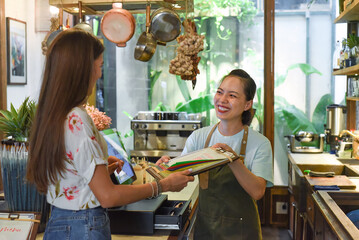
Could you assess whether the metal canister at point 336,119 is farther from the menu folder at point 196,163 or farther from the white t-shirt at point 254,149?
the menu folder at point 196,163

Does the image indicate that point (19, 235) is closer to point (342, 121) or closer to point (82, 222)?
point (82, 222)

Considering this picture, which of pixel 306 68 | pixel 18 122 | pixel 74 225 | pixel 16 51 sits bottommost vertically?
pixel 74 225

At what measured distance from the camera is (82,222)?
4.85 feet

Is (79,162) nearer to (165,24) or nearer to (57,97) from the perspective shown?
(57,97)

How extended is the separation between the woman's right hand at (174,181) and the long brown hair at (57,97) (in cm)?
41

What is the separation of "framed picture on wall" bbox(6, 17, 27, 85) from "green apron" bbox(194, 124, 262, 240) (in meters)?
2.95

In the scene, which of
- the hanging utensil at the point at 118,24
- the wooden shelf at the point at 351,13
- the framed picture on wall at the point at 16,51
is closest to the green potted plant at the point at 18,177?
the hanging utensil at the point at 118,24

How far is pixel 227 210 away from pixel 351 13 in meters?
2.50

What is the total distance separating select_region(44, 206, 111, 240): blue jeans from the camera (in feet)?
4.84

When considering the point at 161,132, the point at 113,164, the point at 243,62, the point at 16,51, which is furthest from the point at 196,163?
the point at 243,62

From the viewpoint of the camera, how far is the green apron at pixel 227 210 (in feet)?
7.07

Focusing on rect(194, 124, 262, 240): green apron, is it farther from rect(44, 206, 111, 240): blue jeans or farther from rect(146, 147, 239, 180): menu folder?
rect(44, 206, 111, 240): blue jeans

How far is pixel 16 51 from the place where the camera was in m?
4.56

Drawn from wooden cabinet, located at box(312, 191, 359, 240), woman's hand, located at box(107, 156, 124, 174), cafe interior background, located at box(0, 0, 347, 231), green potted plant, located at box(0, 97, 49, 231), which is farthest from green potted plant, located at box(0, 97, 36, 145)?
cafe interior background, located at box(0, 0, 347, 231)
